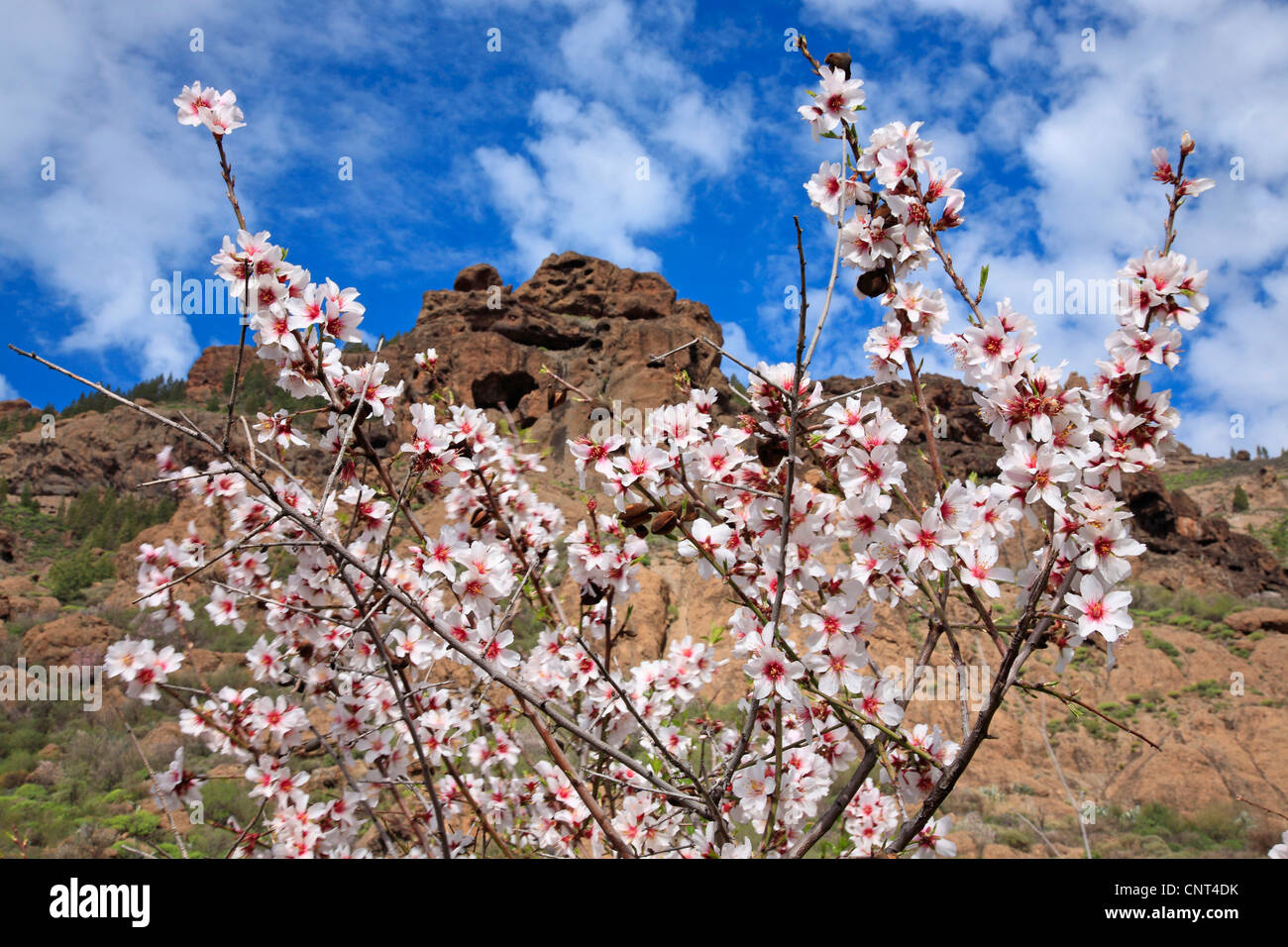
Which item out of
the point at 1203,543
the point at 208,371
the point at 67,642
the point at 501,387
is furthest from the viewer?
the point at 208,371

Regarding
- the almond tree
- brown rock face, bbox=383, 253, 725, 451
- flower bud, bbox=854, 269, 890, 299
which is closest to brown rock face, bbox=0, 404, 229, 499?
brown rock face, bbox=383, 253, 725, 451

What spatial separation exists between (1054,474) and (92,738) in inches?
553

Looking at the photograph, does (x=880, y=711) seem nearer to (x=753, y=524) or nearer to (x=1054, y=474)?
(x=753, y=524)

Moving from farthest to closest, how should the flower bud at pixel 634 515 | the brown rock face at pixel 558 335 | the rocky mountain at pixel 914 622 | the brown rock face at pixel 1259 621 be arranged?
the brown rock face at pixel 558 335
the brown rock face at pixel 1259 621
the rocky mountain at pixel 914 622
the flower bud at pixel 634 515

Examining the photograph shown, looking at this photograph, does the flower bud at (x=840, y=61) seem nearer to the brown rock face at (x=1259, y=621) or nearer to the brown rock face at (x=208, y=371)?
the brown rock face at (x=1259, y=621)

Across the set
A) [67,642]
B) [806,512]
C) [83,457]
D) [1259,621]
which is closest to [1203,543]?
[1259,621]

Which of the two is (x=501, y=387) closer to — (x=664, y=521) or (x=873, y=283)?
(x=873, y=283)

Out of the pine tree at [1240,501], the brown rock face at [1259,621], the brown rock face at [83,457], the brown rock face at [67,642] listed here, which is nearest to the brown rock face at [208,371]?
the brown rock face at [83,457]

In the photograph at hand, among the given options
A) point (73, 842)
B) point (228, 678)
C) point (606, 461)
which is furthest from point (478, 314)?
point (606, 461)

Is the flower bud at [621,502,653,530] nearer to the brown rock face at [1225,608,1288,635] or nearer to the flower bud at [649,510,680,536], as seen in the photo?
the flower bud at [649,510,680,536]

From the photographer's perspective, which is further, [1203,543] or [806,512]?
[1203,543]

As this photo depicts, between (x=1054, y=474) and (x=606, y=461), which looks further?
(x=606, y=461)

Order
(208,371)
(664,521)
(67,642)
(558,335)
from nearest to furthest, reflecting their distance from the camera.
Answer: (664,521) < (67,642) < (558,335) < (208,371)
